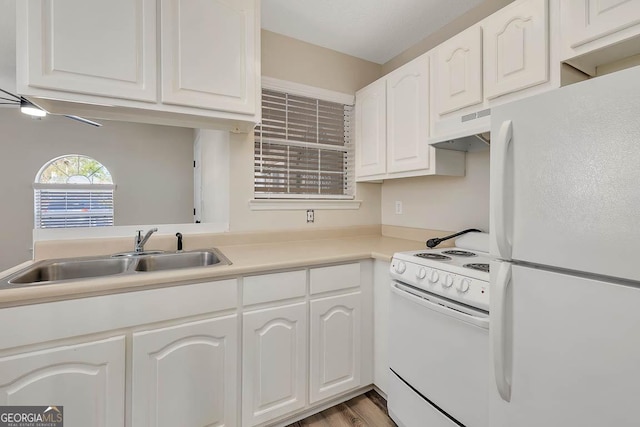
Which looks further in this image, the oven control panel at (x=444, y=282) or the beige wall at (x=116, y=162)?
the beige wall at (x=116, y=162)

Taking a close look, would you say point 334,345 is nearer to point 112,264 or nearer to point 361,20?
point 112,264

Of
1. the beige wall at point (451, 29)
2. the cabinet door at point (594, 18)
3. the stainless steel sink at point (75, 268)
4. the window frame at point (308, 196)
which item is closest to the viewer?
the cabinet door at point (594, 18)

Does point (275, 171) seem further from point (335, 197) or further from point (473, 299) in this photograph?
point (473, 299)

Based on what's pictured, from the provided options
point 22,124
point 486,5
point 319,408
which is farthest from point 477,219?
point 22,124

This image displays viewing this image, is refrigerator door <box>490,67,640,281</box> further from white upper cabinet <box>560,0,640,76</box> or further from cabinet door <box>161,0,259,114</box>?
cabinet door <box>161,0,259,114</box>

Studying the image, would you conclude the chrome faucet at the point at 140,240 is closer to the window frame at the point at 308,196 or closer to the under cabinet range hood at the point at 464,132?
the window frame at the point at 308,196

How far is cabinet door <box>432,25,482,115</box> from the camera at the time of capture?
144 centimetres

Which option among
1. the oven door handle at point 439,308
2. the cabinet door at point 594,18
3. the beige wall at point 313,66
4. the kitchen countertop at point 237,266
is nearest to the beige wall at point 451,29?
the beige wall at point 313,66

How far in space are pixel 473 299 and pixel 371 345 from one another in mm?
912

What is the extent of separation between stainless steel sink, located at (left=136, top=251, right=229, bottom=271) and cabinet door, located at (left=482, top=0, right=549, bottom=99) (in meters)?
1.74

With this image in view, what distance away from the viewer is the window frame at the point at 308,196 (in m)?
2.03

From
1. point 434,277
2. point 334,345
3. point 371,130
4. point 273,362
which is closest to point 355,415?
point 334,345

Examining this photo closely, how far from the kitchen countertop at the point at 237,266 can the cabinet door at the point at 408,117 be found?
63 cm

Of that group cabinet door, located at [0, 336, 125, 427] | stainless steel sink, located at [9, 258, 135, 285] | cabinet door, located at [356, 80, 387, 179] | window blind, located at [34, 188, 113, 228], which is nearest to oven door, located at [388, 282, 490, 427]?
cabinet door, located at [356, 80, 387, 179]
